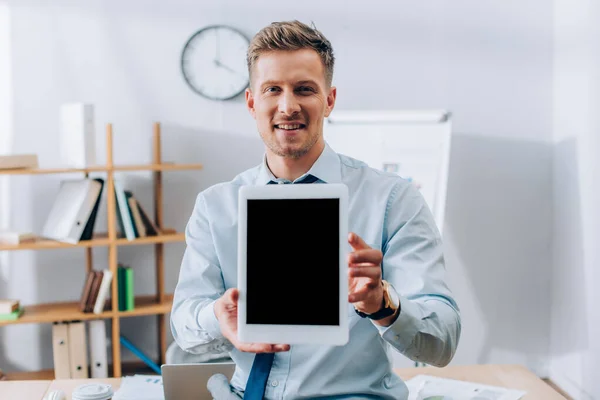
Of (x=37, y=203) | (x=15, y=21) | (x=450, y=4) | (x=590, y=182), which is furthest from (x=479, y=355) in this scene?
(x=15, y=21)

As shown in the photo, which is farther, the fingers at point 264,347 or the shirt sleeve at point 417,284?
the shirt sleeve at point 417,284

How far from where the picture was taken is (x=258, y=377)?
4.90 feet

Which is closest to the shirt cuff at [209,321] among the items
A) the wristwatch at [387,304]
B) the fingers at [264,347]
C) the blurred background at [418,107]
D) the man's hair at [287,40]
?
the fingers at [264,347]

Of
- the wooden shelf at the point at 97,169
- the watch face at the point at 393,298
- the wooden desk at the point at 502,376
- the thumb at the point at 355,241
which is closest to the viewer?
the thumb at the point at 355,241

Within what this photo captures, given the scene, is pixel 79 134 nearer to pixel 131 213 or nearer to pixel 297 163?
pixel 131 213

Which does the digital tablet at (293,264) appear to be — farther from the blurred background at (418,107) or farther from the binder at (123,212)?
the blurred background at (418,107)

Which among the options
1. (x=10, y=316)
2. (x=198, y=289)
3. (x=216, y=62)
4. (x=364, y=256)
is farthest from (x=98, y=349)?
(x=364, y=256)

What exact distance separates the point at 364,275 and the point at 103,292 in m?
2.42

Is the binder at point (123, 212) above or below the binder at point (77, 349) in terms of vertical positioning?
above

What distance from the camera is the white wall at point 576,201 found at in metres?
3.35

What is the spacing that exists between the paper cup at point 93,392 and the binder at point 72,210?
64.2 inches

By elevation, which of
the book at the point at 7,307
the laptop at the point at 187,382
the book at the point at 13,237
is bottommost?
the book at the point at 7,307

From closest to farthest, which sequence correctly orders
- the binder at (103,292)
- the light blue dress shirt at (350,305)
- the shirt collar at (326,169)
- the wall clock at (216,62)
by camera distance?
the light blue dress shirt at (350,305) → the shirt collar at (326,169) → the binder at (103,292) → the wall clock at (216,62)

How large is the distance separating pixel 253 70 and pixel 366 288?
27.0 inches
